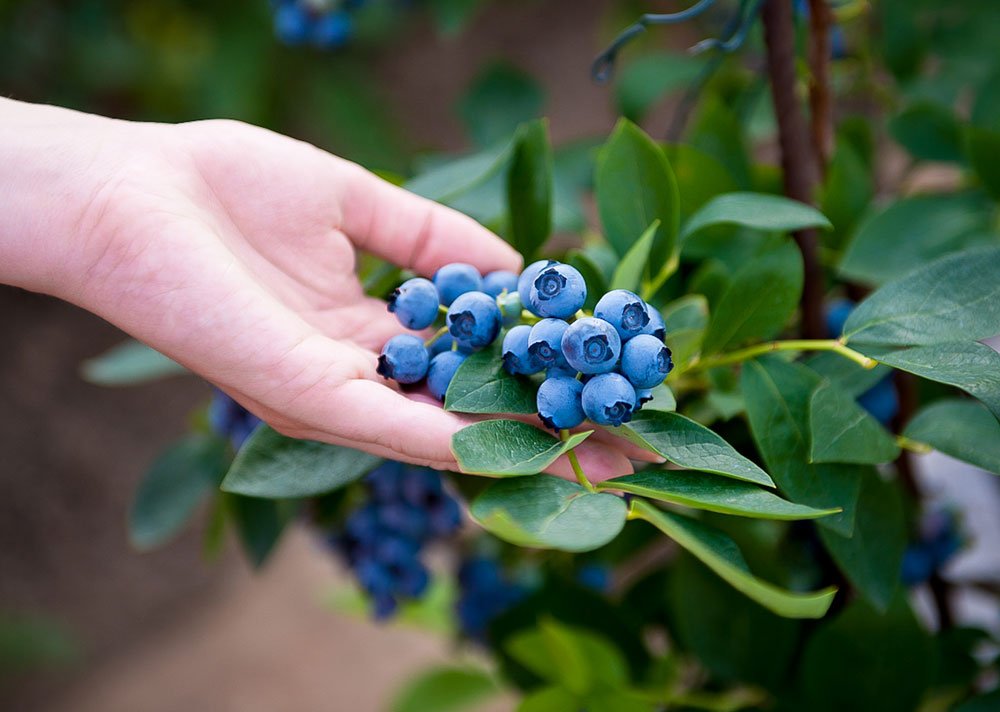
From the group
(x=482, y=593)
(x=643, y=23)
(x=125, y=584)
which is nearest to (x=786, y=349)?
(x=643, y=23)

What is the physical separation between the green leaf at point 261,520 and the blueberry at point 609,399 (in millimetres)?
464

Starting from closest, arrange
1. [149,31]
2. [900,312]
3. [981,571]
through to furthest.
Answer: [900,312] < [981,571] < [149,31]

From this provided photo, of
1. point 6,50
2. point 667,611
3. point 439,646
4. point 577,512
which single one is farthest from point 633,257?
point 6,50

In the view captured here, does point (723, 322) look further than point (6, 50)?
No

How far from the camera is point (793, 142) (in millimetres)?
740

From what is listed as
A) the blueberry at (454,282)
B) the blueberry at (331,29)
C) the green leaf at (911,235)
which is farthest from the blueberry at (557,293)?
the blueberry at (331,29)

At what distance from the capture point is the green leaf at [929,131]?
85 centimetres

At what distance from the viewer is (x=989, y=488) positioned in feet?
4.30

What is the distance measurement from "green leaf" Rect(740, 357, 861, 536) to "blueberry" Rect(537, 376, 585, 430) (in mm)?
134

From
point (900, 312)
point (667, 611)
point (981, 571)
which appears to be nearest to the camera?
point (900, 312)

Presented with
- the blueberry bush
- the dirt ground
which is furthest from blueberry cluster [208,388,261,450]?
the dirt ground

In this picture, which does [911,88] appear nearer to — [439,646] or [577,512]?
[577,512]

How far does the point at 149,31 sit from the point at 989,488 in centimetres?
209

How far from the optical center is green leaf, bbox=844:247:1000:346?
0.55 metres
